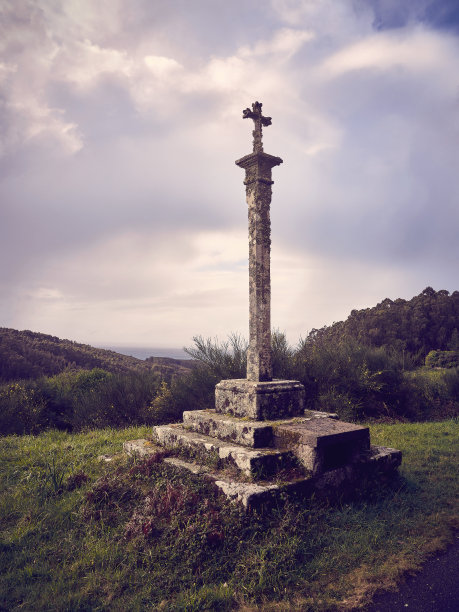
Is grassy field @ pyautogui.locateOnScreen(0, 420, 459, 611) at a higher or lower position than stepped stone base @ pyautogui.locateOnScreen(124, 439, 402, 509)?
lower

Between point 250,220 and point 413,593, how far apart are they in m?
4.55

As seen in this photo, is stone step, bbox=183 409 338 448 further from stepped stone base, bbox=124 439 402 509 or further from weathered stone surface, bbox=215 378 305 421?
stepped stone base, bbox=124 439 402 509

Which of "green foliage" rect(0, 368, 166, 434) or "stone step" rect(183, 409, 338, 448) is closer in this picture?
"stone step" rect(183, 409, 338, 448)

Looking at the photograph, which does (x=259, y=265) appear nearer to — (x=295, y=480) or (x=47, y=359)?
(x=295, y=480)

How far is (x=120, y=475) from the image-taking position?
488cm

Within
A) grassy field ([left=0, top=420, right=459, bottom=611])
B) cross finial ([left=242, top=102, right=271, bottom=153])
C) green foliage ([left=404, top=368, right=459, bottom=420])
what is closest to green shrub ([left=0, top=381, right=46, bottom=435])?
grassy field ([left=0, top=420, right=459, bottom=611])

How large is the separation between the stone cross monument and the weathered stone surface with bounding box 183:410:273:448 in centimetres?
29

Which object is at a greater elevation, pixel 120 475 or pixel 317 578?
pixel 120 475

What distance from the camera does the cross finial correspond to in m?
5.98

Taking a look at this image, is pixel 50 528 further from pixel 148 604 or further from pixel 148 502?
pixel 148 604

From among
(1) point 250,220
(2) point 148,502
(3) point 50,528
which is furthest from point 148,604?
(1) point 250,220

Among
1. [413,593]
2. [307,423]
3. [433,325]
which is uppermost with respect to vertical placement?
[433,325]

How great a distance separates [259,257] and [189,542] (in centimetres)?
364

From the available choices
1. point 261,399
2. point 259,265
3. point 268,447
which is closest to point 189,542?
point 268,447
